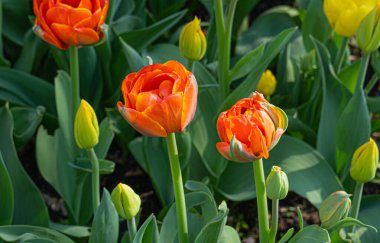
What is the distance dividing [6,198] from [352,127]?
0.75 meters

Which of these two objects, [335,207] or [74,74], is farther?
[74,74]

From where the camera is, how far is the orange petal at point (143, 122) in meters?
1.05

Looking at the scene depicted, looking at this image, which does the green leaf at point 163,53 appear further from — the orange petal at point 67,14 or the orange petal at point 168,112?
the orange petal at point 168,112

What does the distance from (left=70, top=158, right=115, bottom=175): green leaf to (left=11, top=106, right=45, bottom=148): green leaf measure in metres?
0.20

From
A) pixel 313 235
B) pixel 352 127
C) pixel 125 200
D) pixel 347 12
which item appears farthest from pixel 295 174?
pixel 125 200

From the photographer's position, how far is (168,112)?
1055 millimetres

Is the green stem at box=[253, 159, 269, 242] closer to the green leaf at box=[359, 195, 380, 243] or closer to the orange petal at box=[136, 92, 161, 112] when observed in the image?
the orange petal at box=[136, 92, 161, 112]

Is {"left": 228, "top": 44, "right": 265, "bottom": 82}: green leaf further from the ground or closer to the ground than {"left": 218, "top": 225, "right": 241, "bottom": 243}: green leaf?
further from the ground

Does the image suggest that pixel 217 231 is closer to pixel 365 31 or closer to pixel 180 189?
pixel 180 189

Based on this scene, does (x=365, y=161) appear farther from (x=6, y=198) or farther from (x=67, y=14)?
(x=6, y=198)

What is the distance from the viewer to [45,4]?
1409 millimetres

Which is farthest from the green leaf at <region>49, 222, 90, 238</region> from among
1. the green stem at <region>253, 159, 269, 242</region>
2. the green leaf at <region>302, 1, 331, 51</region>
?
the green leaf at <region>302, 1, 331, 51</region>

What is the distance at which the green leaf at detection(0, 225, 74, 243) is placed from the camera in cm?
135

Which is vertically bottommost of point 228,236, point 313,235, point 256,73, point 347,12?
point 228,236
